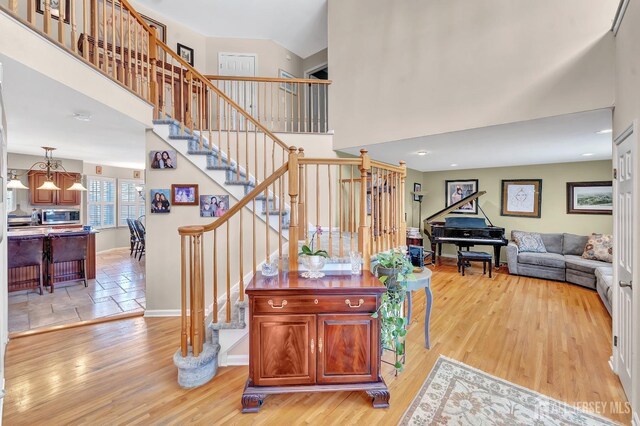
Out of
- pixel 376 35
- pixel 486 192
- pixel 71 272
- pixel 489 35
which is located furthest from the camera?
pixel 486 192

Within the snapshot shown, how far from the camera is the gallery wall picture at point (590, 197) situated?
16.7 feet

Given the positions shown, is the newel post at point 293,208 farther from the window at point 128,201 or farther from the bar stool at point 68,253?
the window at point 128,201

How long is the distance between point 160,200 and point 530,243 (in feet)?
21.8

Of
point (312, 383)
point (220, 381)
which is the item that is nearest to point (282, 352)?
point (312, 383)

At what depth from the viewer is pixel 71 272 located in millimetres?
4695

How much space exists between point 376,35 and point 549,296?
15.7 ft

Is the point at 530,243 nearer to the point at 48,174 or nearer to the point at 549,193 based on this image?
the point at 549,193

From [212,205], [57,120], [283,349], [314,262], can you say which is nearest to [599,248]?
[314,262]

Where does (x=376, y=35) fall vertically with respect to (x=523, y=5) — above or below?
above

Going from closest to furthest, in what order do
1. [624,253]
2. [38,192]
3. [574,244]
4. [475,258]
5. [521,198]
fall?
[624,253], [574,244], [475,258], [521,198], [38,192]

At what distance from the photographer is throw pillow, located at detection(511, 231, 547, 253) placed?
536cm

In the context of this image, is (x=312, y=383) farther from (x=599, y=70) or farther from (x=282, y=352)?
(x=599, y=70)

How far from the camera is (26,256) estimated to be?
413 centimetres

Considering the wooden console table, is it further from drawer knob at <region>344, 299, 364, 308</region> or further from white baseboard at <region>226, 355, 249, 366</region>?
white baseboard at <region>226, 355, 249, 366</region>
